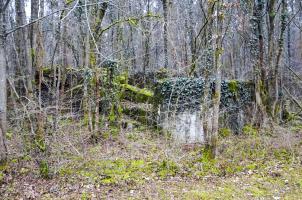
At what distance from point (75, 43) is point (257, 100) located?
8.02 meters

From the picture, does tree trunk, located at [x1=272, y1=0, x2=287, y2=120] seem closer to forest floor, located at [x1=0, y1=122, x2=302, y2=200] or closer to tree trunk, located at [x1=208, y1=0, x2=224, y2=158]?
forest floor, located at [x1=0, y1=122, x2=302, y2=200]

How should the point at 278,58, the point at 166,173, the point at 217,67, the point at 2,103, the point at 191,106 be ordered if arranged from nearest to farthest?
the point at 2,103 < the point at 166,173 < the point at 217,67 < the point at 191,106 < the point at 278,58

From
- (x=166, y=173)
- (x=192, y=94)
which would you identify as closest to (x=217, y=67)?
(x=166, y=173)

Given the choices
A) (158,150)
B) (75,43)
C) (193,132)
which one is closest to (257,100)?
(193,132)

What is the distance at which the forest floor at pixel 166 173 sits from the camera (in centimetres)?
623

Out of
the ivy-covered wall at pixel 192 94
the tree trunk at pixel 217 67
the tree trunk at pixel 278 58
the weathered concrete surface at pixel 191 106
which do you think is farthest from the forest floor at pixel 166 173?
the tree trunk at pixel 278 58

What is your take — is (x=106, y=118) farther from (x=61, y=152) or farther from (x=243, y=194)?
(x=243, y=194)

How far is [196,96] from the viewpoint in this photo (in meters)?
11.6

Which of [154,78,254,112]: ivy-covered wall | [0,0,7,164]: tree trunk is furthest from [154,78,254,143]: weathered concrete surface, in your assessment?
[0,0,7,164]: tree trunk

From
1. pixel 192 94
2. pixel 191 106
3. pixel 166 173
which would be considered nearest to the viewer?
pixel 166 173

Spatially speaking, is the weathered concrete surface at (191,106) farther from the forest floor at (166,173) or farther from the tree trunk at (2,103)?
the tree trunk at (2,103)

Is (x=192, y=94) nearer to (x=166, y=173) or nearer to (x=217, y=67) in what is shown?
(x=217, y=67)

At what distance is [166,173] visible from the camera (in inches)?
290

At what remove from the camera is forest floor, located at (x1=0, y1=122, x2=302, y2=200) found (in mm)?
6230
